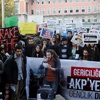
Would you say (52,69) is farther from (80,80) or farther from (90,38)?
(90,38)

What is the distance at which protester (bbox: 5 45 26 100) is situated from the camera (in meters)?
6.62

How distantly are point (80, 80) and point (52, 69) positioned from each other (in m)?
0.66

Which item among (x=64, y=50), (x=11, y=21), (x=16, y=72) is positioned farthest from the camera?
(x=11, y=21)

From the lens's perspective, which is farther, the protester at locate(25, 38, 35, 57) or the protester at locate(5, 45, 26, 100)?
the protester at locate(25, 38, 35, 57)

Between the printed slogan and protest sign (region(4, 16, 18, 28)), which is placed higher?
protest sign (region(4, 16, 18, 28))

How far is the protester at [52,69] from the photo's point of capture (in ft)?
22.6

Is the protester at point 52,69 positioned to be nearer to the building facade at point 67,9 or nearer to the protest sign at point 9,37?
the protest sign at point 9,37

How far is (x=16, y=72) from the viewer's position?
6762 millimetres

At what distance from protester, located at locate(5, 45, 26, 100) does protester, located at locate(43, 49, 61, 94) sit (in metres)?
0.56

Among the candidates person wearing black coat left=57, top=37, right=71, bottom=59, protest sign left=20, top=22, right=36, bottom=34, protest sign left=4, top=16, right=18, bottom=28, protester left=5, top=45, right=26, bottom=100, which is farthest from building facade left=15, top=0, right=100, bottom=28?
protester left=5, top=45, right=26, bottom=100

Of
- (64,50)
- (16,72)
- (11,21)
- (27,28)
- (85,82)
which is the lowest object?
(85,82)

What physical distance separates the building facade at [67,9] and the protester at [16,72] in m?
97.4

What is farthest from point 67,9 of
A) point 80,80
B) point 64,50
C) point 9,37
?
point 80,80

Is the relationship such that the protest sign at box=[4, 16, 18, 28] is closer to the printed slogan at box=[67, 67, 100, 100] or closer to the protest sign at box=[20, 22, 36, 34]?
the protest sign at box=[20, 22, 36, 34]
